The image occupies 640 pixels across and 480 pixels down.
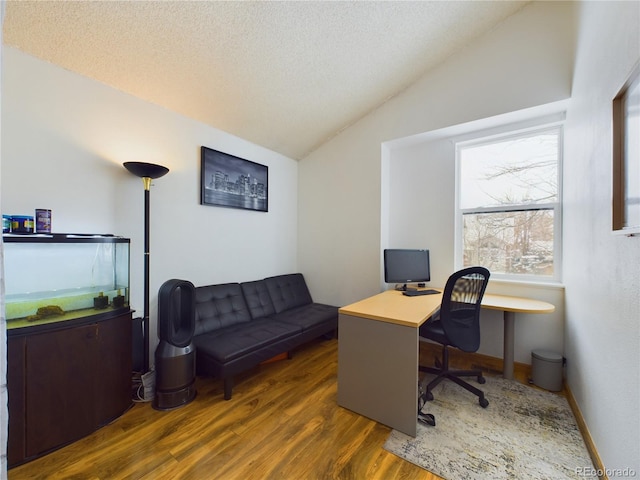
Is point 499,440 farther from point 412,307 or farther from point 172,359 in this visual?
point 172,359

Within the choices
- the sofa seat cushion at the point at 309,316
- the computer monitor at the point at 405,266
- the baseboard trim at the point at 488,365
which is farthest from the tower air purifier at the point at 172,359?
the baseboard trim at the point at 488,365

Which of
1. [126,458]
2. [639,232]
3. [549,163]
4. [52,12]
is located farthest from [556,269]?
[52,12]

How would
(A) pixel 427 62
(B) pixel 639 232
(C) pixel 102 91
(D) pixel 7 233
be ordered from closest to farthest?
(B) pixel 639 232 < (D) pixel 7 233 < (C) pixel 102 91 < (A) pixel 427 62

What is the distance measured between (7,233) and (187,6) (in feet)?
6.02

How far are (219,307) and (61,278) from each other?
1.33 m

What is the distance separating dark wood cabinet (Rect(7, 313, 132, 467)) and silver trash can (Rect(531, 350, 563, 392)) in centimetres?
348

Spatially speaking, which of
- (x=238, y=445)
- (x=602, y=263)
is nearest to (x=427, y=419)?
(x=238, y=445)

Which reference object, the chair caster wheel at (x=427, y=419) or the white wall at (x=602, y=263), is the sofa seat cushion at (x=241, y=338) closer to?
the chair caster wheel at (x=427, y=419)

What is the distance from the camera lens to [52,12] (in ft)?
5.37

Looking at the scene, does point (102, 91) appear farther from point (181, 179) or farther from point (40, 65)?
point (181, 179)

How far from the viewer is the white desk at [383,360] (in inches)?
71.1

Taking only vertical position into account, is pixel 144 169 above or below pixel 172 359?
above

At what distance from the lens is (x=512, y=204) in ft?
9.42

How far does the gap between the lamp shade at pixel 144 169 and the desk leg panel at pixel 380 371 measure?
6.30 feet
